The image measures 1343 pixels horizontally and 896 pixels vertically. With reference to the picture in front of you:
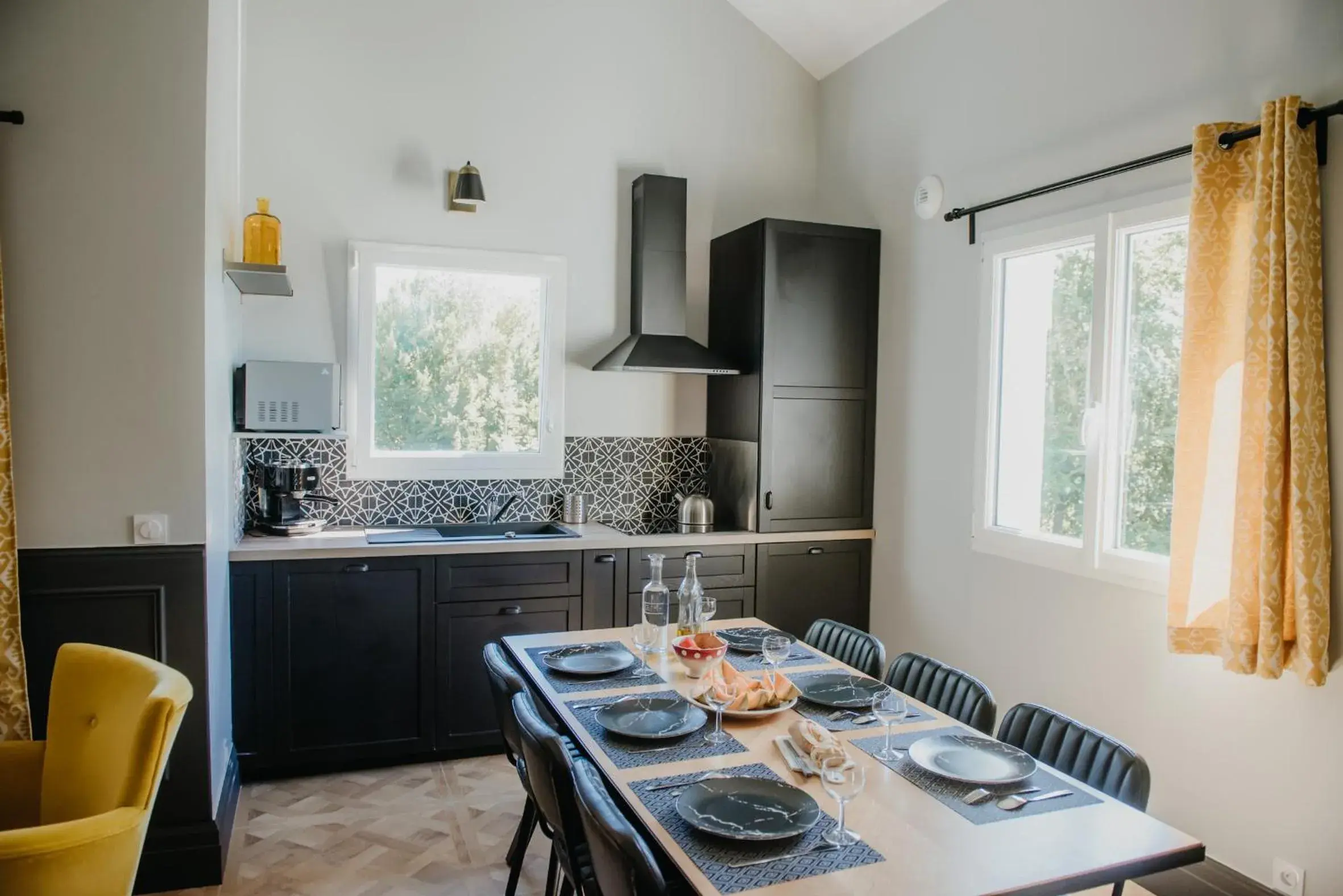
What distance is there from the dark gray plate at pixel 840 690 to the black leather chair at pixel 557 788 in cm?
62

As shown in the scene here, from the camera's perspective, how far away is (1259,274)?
2539mm

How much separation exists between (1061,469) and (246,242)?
10.1ft

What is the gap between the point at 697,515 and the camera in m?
4.38

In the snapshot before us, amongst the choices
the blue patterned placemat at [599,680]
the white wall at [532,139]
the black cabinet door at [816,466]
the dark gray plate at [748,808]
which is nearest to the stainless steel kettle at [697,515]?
the black cabinet door at [816,466]

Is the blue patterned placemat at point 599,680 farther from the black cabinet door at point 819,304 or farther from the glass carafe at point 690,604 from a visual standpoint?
the black cabinet door at point 819,304

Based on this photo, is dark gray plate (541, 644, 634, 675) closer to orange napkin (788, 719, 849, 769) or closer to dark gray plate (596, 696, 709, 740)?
dark gray plate (596, 696, 709, 740)

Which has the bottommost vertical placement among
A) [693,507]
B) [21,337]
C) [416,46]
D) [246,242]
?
[693,507]

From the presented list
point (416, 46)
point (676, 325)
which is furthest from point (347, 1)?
point (676, 325)

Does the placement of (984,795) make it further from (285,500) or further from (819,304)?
(285,500)

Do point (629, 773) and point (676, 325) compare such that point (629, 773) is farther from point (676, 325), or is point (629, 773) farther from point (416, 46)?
point (416, 46)

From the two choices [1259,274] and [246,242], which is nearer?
[1259,274]

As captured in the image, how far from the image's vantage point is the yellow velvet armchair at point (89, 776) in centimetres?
181

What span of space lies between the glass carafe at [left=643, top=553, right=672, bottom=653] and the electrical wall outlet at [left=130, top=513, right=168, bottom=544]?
142cm

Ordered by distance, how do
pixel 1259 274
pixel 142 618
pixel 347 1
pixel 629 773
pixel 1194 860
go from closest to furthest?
pixel 1194 860
pixel 629 773
pixel 1259 274
pixel 142 618
pixel 347 1
